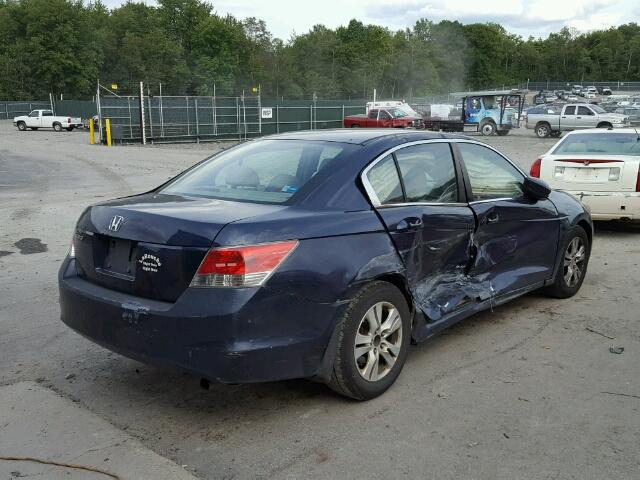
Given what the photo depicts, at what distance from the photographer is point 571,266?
5980mm

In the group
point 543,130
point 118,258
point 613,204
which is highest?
point 118,258

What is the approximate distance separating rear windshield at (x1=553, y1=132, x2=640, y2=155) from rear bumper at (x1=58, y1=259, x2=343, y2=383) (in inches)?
275

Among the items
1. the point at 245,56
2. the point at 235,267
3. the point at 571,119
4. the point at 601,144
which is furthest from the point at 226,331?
the point at 245,56

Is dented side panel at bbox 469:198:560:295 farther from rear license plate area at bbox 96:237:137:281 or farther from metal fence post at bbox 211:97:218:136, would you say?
metal fence post at bbox 211:97:218:136

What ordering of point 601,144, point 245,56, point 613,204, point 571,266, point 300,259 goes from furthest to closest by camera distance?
1. point 245,56
2. point 601,144
3. point 613,204
4. point 571,266
5. point 300,259

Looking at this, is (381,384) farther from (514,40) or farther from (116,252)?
(514,40)

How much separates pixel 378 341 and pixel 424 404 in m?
0.45

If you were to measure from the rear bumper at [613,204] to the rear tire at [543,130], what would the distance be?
93.5 feet

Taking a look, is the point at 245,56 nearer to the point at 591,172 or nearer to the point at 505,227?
the point at 591,172

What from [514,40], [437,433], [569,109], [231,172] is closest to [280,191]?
[231,172]

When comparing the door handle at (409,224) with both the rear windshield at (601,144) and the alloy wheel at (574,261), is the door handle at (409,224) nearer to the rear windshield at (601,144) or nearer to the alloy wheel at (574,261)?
the alloy wheel at (574,261)

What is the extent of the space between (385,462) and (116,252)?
1854 mm

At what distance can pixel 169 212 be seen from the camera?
3.56 meters

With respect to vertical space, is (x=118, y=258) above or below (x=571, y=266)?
above
